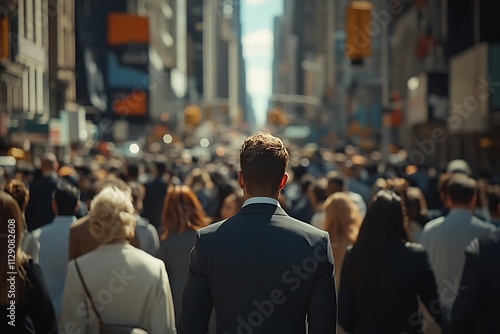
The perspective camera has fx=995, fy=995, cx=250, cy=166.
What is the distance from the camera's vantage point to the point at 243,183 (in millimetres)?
4367

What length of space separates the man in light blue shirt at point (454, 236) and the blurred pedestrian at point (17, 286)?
11.1 ft

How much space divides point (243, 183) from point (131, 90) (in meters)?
75.7

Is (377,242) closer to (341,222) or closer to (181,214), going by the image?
(341,222)

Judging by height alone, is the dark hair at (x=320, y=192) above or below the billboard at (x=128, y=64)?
below

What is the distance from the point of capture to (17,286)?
5.35 metres

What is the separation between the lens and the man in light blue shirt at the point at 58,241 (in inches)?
298

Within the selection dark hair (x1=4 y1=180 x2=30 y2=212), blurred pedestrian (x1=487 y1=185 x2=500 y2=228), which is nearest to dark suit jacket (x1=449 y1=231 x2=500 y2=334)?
blurred pedestrian (x1=487 y1=185 x2=500 y2=228)

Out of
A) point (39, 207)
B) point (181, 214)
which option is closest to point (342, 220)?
point (181, 214)

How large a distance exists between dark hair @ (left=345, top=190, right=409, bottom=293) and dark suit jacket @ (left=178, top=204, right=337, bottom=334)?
1617 mm

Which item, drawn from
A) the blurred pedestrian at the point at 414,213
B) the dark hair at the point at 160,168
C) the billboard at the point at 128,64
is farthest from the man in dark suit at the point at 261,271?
the billboard at the point at 128,64

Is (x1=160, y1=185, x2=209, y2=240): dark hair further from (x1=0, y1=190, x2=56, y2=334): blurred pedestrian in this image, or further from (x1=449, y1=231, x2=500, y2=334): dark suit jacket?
(x1=449, y1=231, x2=500, y2=334): dark suit jacket

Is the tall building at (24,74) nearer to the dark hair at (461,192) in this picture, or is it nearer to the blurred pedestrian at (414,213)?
the blurred pedestrian at (414,213)

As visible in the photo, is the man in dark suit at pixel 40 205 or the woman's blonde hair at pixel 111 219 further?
the man in dark suit at pixel 40 205

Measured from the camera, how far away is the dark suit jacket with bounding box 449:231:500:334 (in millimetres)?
5883
